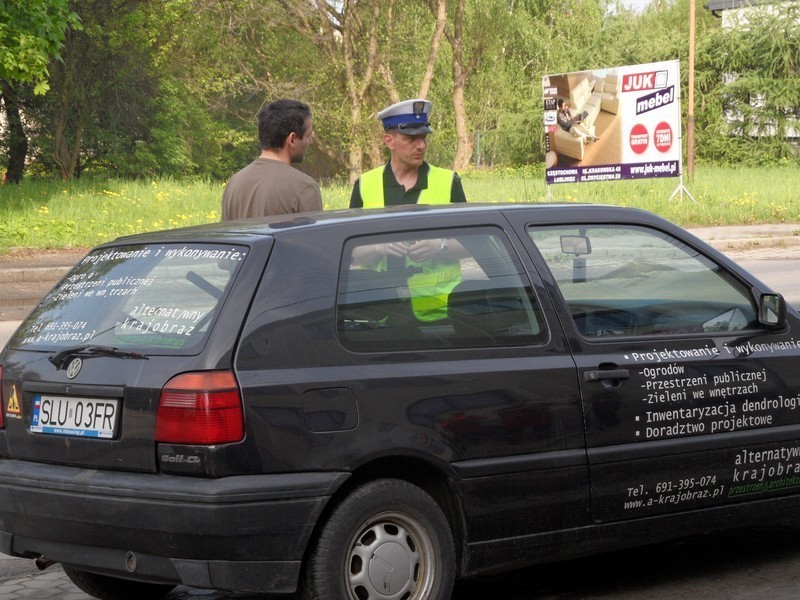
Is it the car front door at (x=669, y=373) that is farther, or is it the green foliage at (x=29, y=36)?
the green foliage at (x=29, y=36)

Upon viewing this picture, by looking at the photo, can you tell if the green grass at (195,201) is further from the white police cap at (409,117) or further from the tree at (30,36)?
the white police cap at (409,117)

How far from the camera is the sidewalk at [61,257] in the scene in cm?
1656

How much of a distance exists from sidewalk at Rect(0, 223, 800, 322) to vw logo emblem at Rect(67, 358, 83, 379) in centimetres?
1145

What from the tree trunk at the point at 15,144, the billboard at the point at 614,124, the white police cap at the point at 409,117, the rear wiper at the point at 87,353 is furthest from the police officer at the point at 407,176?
the tree trunk at the point at 15,144

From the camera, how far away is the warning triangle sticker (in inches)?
173

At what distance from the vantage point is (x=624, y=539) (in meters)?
4.68

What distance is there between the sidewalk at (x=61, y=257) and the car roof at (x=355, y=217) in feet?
36.8

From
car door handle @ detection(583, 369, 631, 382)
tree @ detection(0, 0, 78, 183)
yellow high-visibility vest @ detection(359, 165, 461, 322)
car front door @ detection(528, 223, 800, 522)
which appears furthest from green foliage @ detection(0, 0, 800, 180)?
car door handle @ detection(583, 369, 631, 382)

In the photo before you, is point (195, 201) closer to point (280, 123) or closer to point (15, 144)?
point (15, 144)

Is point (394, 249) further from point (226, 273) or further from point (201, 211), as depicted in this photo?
point (201, 211)

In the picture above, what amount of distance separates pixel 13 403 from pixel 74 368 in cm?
36

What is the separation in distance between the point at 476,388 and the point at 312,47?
1818 inches

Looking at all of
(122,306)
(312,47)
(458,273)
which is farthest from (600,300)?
(312,47)

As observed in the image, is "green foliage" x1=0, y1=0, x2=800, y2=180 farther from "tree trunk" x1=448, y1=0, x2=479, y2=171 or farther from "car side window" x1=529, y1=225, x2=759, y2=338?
"car side window" x1=529, y1=225, x2=759, y2=338
